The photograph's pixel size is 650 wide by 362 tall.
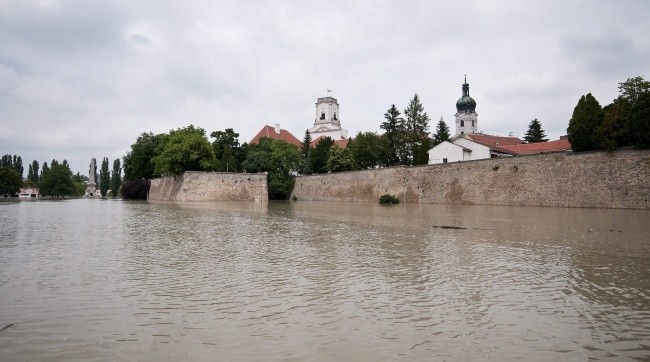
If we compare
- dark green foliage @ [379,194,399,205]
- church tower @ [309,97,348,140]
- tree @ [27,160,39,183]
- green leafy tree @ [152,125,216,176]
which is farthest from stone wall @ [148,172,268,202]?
tree @ [27,160,39,183]

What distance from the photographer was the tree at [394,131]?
2333 inches

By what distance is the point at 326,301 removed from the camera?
6.41 meters

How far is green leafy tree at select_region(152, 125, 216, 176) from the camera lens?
54750 millimetres

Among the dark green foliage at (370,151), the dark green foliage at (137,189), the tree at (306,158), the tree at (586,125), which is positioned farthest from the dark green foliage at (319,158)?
the tree at (586,125)

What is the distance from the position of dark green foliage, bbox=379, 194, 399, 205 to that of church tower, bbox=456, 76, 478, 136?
1888 inches

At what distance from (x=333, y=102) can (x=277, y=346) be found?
308ft

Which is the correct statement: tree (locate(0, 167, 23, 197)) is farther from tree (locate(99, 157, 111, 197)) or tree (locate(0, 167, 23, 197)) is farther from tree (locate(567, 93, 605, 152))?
tree (locate(567, 93, 605, 152))

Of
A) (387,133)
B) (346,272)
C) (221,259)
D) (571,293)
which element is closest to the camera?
(571,293)

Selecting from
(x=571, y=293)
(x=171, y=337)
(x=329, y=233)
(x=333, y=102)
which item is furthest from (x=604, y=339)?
(x=333, y=102)

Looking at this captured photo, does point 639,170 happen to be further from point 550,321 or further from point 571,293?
point 550,321

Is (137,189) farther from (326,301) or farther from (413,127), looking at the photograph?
(326,301)

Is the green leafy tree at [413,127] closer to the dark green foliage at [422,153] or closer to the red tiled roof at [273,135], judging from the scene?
the dark green foliage at [422,153]

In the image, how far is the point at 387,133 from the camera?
60.2 meters

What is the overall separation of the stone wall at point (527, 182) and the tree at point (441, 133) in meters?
15.5
